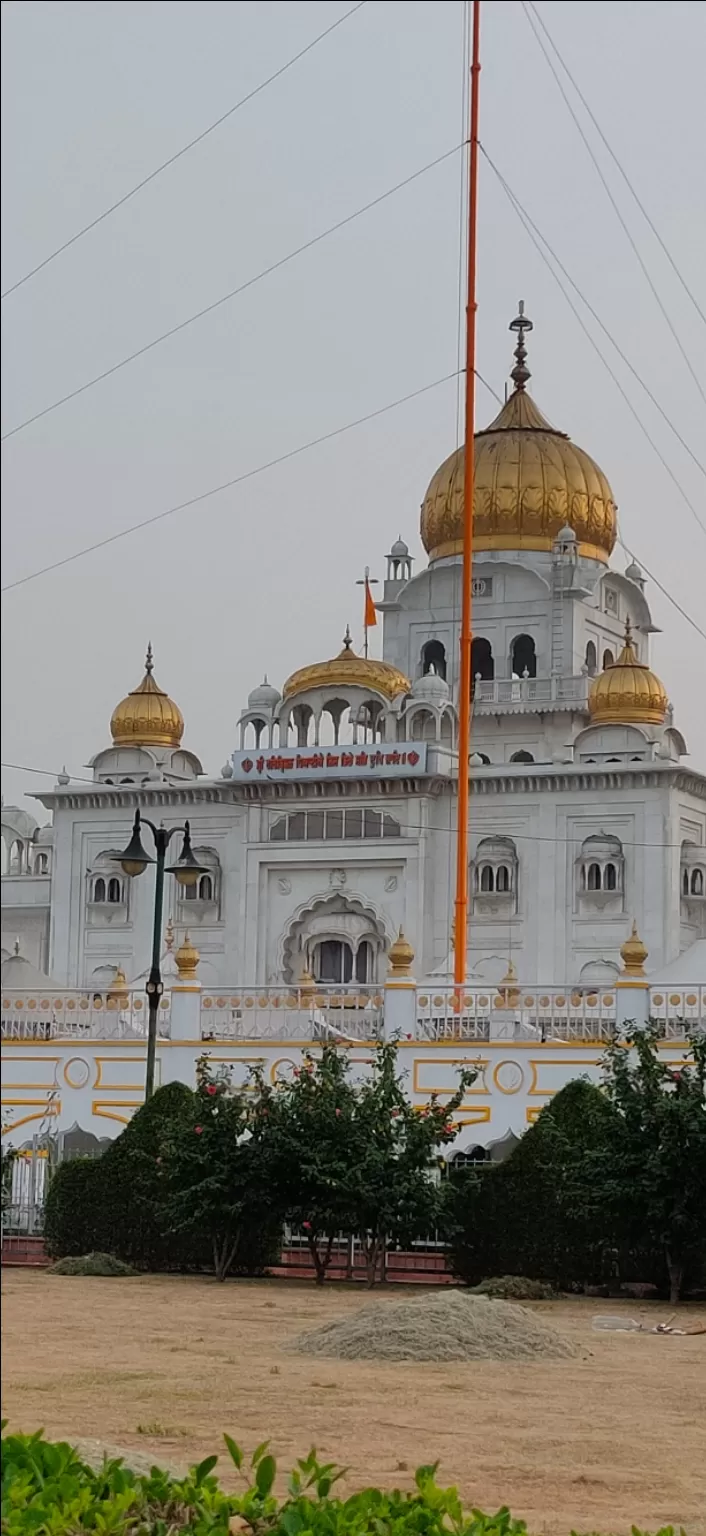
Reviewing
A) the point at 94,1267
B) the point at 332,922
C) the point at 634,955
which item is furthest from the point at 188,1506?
the point at 332,922

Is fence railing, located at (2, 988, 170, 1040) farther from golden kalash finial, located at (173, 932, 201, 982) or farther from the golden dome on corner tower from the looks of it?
the golden dome on corner tower

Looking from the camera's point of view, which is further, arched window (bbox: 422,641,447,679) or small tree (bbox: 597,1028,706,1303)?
arched window (bbox: 422,641,447,679)

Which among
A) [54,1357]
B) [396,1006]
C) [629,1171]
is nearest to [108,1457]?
[54,1357]

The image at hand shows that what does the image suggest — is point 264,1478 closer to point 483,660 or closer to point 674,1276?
point 674,1276

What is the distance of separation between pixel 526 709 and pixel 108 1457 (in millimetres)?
37546

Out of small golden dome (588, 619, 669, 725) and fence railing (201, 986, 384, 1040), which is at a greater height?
small golden dome (588, 619, 669, 725)

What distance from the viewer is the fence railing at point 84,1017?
19.9m

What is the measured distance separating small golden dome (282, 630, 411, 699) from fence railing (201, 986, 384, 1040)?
22226 mm

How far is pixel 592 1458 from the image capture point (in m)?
8.05

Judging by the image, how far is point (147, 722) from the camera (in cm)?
4491

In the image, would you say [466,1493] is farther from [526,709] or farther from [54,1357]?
[526,709]

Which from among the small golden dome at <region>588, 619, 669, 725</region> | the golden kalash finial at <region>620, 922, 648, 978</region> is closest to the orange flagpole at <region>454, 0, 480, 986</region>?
the golden kalash finial at <region>620, 922, 648, 978</region>

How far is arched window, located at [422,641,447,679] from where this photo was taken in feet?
151

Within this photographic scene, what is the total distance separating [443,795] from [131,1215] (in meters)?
24.8
